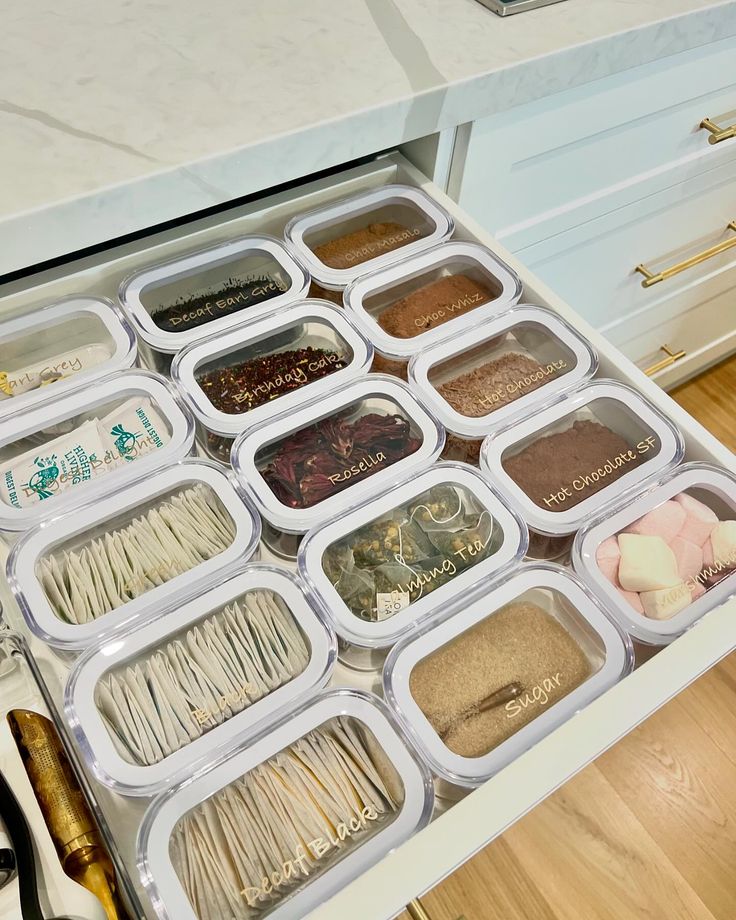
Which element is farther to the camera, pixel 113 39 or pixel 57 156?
pixel 113 39

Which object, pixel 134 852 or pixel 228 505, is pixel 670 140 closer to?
pixel 228 505

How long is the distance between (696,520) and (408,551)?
25cm

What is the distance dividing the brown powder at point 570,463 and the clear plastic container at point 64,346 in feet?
1.26

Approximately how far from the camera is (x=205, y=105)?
0.69 metres

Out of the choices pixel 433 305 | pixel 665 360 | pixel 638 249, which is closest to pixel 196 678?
pixel 433 305

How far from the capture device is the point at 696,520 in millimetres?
620

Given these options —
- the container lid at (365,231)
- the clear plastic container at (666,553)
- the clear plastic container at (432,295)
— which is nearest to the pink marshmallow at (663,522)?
the clear plastic container at (666,553)

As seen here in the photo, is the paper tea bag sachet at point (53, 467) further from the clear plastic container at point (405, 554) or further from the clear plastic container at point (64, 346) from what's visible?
the clear plastic container at point (405, 554)

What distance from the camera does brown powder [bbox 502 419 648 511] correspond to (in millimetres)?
640

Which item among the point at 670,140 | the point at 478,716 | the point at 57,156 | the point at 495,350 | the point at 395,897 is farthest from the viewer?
the point at 670,140

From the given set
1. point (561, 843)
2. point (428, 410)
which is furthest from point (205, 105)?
point (561, 843)

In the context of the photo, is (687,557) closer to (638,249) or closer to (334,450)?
(334,450)

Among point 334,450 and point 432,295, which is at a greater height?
point 432,295

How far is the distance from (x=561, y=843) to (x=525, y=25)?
36.3 inches
